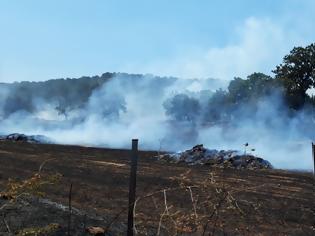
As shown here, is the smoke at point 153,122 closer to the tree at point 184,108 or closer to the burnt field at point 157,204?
the tree at point 184,108

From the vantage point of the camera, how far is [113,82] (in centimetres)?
10662

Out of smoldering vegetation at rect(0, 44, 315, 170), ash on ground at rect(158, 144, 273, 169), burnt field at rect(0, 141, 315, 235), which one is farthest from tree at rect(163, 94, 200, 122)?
burnt field at rect(0, 141, 315, 235)

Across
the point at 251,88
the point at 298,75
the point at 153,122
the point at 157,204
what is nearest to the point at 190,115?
the point at 153,122

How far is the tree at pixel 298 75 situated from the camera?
5753 cm

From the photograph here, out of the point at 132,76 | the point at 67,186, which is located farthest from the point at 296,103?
the point at 132,76

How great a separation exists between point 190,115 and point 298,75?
3277 cm

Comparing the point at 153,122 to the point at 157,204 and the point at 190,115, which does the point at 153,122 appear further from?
the point at 157,204

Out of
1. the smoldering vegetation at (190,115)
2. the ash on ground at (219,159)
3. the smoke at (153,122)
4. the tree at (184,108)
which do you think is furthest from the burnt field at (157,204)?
the tree at (184,108)

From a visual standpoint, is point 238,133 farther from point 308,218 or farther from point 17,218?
point 17,218

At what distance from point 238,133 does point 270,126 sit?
3757 mm

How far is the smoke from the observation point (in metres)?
51.2

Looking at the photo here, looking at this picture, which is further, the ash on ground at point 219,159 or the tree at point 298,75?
the tree at point 298,75

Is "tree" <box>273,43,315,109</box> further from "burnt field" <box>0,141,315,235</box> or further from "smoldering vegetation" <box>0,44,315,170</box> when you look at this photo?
"burnt field" <box>0,141,315,235</box>

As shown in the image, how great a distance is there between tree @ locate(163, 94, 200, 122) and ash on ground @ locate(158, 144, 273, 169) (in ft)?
175
